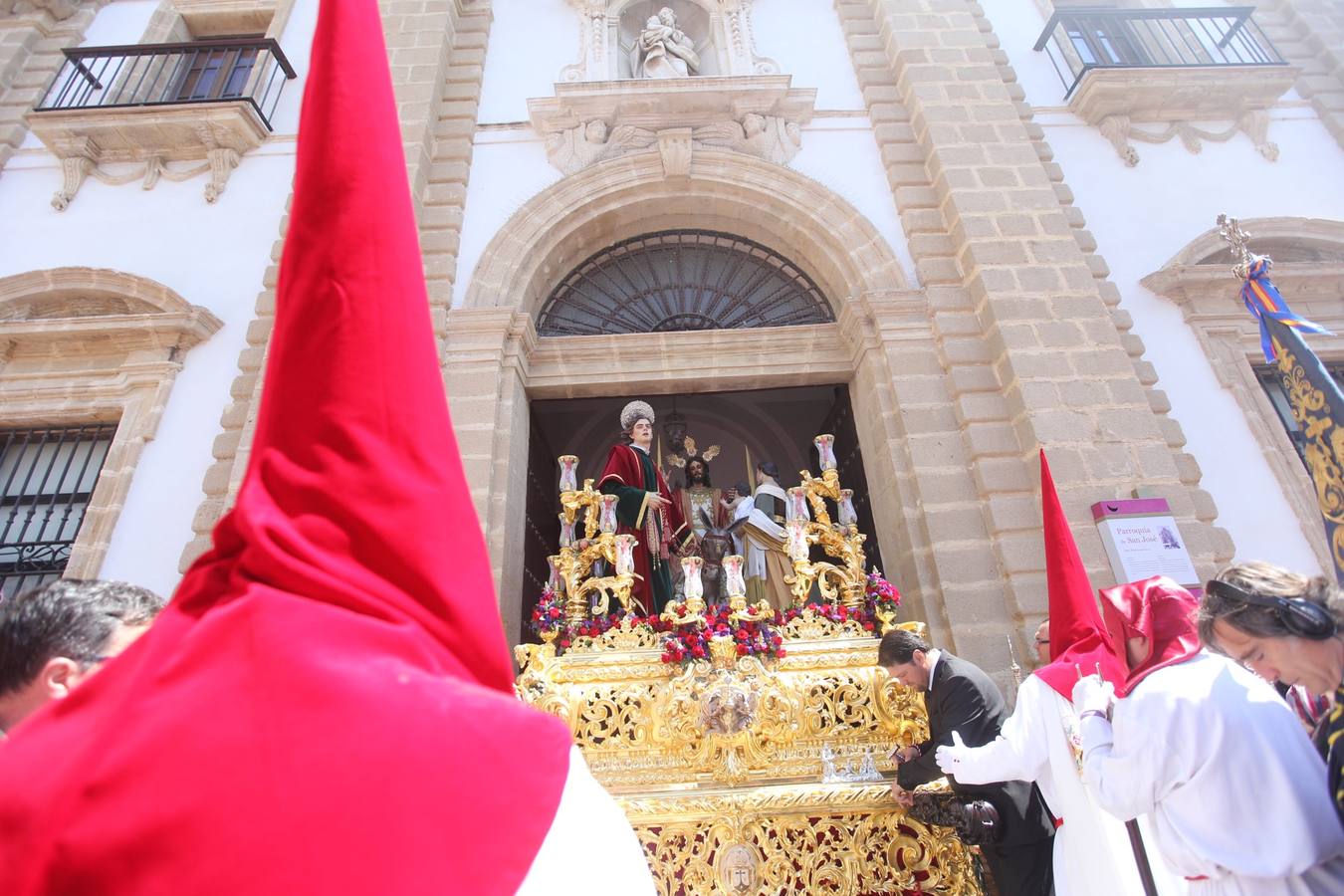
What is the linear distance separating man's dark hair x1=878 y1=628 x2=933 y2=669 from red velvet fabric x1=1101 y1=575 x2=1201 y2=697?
3.11 feet

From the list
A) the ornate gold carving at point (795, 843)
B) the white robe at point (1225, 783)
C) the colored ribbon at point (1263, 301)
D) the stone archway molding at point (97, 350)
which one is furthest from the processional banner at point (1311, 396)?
the stone archway molding at point (97, 350)

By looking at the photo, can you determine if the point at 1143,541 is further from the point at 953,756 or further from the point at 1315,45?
the point at 1315,45

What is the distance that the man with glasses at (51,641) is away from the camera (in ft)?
4.33

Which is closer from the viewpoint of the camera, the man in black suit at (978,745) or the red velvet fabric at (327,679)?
the red velvet fabric at (327,679)

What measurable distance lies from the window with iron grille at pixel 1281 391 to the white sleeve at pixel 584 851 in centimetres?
Result: 656

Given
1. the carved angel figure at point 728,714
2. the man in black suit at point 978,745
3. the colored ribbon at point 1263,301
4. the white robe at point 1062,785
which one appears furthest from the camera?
the colored ribbon at point 1263,301

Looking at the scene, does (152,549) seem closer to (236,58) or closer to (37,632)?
(37,632)

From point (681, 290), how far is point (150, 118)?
16.5ft

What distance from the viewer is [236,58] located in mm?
7477

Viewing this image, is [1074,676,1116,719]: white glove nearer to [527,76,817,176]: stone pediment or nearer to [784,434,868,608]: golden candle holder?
[784,434,868,608]: golden candle holder

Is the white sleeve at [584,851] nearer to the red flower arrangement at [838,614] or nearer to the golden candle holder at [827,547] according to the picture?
the red flower arrangement at [838,614]

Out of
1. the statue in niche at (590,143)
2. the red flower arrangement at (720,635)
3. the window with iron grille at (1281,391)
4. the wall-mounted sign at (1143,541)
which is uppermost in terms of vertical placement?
the statue in niche at (590,143)

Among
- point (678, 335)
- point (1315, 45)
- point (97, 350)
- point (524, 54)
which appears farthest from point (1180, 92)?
point (97, 350)

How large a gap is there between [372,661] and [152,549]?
208 inches
